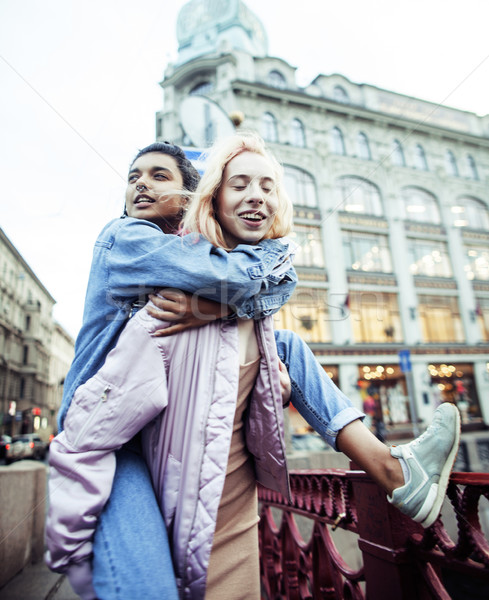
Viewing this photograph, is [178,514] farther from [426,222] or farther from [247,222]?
[426,222]

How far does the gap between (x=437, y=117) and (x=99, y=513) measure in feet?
84.7

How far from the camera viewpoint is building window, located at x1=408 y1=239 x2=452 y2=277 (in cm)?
1877

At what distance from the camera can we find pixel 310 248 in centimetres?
1731

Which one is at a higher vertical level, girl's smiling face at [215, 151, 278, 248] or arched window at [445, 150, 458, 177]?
arched window at [445, 150, 458, 177]

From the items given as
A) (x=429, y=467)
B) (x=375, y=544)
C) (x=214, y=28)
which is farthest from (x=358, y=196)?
(x=429, y=467)

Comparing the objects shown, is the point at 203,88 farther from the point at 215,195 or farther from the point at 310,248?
the point at 215,195

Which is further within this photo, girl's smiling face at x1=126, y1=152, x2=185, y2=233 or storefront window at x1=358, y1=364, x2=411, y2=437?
storefront window at x1=358, y1=364, x2=411, y2=437

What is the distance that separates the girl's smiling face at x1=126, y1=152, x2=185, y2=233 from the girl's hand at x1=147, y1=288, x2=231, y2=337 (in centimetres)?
41

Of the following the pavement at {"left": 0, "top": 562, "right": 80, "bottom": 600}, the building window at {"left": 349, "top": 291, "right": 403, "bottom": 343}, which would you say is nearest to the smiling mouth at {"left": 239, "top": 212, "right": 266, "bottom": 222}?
the pavement at {"left": 0, "top": 562, "right": 80, "bottom": 600}

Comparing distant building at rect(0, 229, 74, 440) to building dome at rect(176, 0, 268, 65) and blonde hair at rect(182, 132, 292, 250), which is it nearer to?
blonde hair at rect(182, 132, 292, 250)

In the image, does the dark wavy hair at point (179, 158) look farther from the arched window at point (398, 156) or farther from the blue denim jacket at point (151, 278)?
the arched window at point (398, 156)

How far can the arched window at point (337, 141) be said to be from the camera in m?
19.0

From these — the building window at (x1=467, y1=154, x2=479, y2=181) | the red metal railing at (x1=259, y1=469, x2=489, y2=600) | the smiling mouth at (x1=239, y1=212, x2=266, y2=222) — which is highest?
the building window at (x1=467, y1=154, x2=479, y2=181)

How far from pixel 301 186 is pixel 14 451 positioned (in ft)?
52.3
